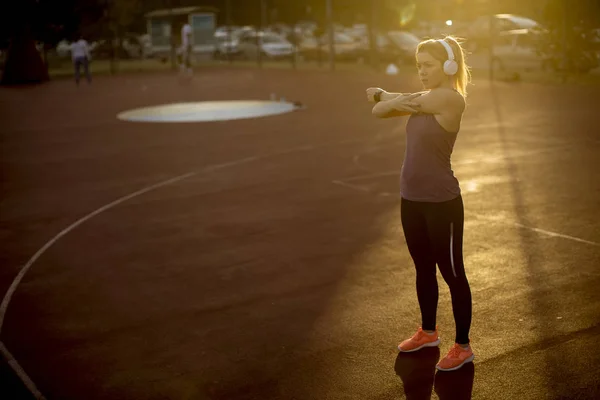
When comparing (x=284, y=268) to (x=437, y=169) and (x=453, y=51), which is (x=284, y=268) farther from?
(x=453, y=51)

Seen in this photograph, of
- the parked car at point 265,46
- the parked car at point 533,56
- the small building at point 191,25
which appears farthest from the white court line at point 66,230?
the small building at point 191,25

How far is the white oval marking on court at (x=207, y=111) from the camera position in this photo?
72.8ft

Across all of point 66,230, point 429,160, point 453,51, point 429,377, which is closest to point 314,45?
point 66,230

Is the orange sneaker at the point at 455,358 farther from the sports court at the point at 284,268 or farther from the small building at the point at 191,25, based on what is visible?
the small building at the point at 191,25

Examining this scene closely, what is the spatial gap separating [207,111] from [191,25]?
38.8 m

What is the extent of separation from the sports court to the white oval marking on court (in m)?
4.69

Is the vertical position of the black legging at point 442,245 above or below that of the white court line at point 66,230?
above

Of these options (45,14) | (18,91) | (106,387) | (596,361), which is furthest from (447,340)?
(45,14)

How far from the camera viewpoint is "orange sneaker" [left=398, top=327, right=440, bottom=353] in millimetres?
5879

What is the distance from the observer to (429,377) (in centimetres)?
548

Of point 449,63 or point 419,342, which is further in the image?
point 419,342

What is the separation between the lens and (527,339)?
6059 millimetres

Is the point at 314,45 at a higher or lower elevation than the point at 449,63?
lower

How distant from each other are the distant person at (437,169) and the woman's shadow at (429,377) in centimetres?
7
